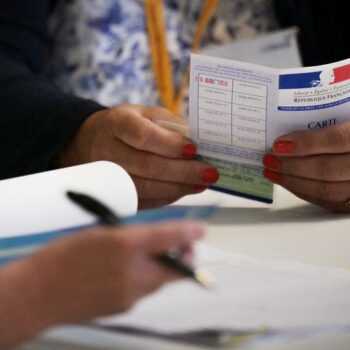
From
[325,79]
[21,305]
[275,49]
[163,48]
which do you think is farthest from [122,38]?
[21,305]

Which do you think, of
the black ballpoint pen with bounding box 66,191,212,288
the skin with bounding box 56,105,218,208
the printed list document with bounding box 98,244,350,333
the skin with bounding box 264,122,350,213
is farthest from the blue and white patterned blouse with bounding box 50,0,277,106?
the black ballpoint pen with bounding box 66,191,212,288

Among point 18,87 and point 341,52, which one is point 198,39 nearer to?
point 341,52

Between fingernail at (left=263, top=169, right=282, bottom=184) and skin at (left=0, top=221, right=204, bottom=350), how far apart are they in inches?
17.3

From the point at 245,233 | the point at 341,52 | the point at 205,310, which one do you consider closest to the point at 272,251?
the point at 245,233

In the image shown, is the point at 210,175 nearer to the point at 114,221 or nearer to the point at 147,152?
the point at 147,152

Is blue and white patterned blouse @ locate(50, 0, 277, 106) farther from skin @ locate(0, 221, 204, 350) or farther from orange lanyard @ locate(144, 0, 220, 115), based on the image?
skin @ locate(0, 221, 204, 350)

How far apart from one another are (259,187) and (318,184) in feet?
0.20

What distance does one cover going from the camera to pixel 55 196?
644 millimetres

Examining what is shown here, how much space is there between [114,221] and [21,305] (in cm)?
6

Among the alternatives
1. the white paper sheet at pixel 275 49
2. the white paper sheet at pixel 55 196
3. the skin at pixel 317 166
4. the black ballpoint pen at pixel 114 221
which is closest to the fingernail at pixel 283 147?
the skin at pixel 317 166

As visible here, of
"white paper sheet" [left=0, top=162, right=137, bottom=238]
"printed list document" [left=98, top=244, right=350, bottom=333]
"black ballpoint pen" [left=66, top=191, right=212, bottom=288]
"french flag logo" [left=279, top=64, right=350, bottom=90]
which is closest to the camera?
"black ballpoint pen" [left=66, top=191, right=212, bottom=288]

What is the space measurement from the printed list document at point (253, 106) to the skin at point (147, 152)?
0.08 ft

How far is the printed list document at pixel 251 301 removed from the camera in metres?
0.45

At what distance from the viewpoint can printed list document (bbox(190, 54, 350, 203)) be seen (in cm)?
73
